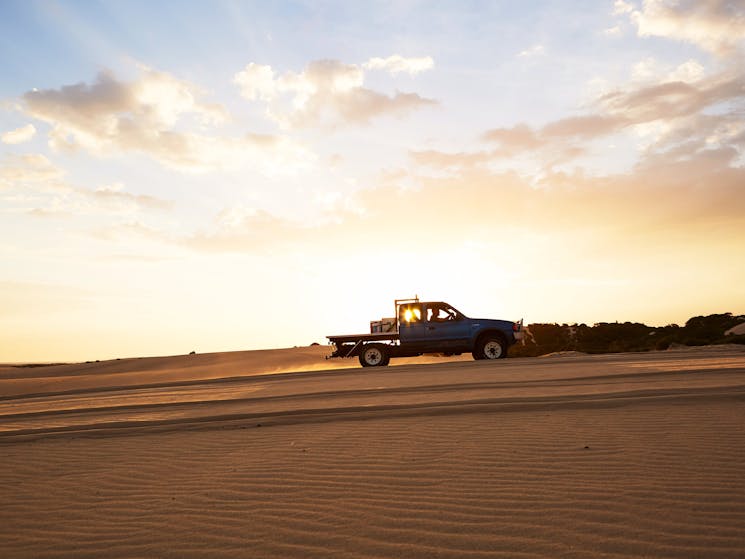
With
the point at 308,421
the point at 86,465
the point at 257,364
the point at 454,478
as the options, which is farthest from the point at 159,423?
the point at 257,364

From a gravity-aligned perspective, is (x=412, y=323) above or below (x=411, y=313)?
below

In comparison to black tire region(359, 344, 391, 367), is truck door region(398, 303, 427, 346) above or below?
above

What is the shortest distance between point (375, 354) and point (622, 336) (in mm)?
14332

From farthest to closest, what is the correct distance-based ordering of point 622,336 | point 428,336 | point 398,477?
point 622,336 → point 428,336 → point 398,477

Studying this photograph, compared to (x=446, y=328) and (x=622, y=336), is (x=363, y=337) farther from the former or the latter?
(x=622, y=336)

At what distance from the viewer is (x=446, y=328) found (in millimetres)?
21156

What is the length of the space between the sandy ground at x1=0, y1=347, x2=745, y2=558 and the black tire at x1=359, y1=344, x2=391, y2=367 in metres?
9.93

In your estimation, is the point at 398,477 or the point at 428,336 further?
the point at 428,336

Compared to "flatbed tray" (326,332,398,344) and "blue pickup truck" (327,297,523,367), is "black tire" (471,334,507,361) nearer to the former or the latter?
"blue pickup truck" (327,297,523,367)

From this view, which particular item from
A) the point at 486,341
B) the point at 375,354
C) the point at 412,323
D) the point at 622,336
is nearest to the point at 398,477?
the point at 412,323

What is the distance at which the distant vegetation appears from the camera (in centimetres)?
2598

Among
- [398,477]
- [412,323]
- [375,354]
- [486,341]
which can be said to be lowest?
[398,477]

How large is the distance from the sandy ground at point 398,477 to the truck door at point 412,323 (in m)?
9.55

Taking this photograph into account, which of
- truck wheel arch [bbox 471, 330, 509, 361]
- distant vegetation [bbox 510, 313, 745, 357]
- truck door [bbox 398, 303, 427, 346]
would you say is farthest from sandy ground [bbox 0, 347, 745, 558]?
distant vegetation [bbox 510, 313, 745, 357]
